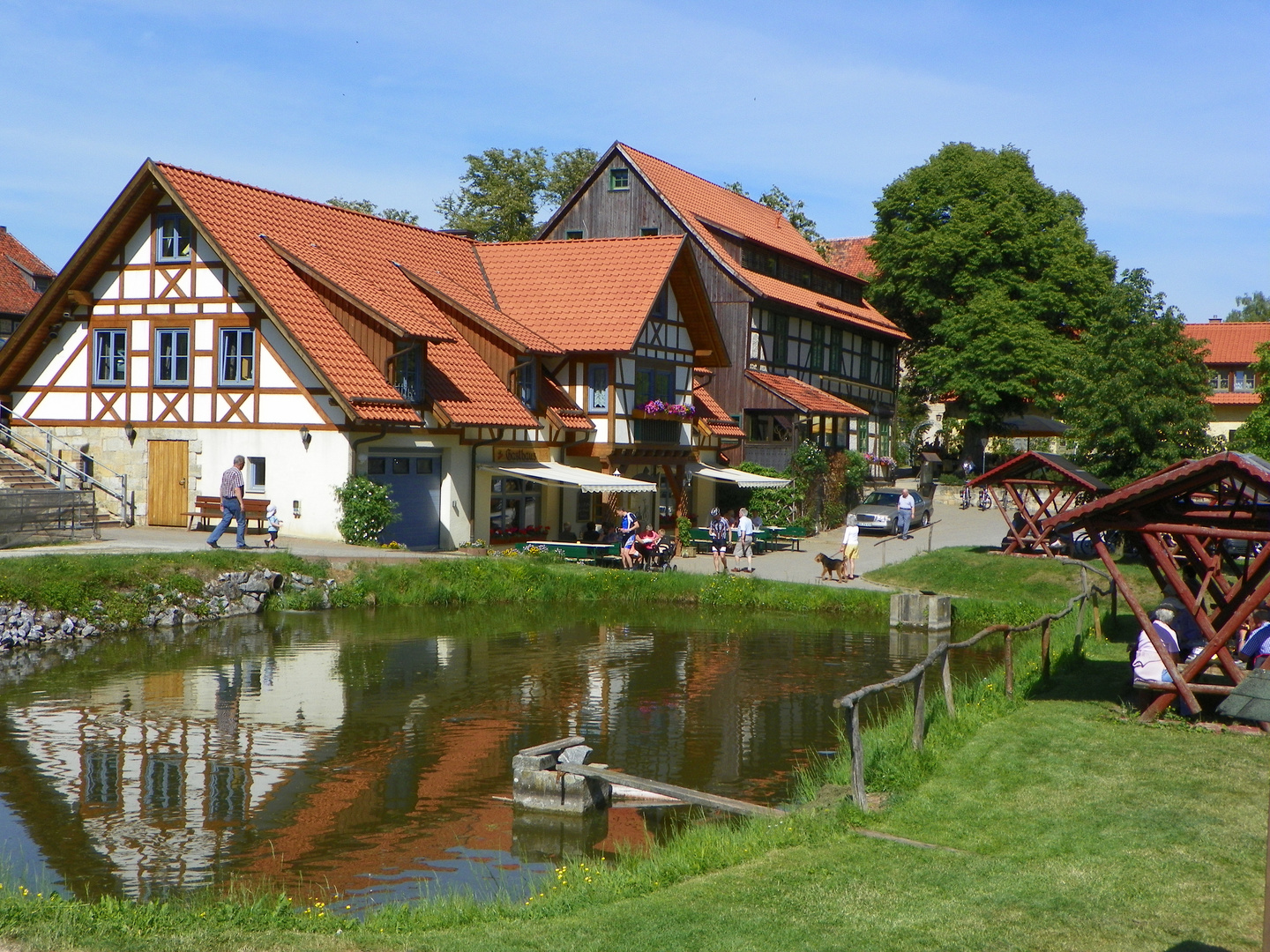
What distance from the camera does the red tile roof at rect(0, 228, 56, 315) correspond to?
5450cm

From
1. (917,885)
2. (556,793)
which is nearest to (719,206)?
(556,793)

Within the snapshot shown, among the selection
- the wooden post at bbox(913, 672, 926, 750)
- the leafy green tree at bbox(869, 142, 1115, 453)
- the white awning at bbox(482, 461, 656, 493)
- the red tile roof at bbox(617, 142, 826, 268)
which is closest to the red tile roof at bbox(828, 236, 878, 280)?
the leafy green tree at bbox(869, 142, 1115, 453)

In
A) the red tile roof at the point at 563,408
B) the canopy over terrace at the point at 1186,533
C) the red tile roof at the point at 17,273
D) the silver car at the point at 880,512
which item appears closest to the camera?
the canopy over terrace at the point at 1186,533

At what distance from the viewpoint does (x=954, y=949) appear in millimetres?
7680

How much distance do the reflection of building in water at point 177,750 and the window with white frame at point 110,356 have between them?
583 inches

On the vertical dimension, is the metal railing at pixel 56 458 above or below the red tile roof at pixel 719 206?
below

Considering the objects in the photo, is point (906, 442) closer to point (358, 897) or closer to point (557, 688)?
point (557, 688)

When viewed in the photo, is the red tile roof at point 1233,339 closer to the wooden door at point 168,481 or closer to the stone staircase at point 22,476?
the wooden door at point 168,481

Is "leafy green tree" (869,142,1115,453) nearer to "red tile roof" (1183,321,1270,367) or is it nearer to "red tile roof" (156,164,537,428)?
"red tile roof" (1183,321,1270,367)

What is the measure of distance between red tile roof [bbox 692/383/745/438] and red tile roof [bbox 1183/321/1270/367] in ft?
123

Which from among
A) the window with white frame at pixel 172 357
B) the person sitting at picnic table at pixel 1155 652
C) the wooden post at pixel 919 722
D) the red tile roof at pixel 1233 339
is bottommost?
the wooden post at pixel 919 722

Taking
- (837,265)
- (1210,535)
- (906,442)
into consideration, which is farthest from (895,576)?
(837,265)

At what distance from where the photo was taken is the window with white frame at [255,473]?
30297 millimetres

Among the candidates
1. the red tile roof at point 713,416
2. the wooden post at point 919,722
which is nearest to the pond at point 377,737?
the wooden post at point 919,722
